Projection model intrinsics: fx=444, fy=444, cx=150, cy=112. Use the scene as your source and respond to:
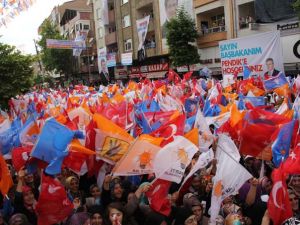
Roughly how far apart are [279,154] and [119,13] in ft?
106

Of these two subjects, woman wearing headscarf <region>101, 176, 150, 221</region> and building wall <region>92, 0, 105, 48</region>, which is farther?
building wall <region>92, 0, 105, 48</region>

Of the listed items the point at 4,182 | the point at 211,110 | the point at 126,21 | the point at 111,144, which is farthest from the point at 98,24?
the point at 4,182

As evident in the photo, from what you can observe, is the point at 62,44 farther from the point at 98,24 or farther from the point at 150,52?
the point at 98,24

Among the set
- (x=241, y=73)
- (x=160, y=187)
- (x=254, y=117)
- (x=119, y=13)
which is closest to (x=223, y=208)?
(x=160, y=187)

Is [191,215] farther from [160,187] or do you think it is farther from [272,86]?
[272,86]

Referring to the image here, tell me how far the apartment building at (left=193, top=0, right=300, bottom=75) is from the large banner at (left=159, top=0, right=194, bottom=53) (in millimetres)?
782

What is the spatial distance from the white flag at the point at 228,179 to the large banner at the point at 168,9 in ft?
71.2

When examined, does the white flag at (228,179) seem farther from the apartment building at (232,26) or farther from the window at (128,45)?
the window at (128,45)

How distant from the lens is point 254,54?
15289 millimetres

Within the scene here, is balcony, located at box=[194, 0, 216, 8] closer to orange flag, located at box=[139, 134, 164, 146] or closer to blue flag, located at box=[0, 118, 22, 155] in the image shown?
blue flag, located at box=[0, 118, 22, 155]

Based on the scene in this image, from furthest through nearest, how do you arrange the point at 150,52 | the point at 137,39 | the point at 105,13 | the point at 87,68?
the point at 87,68 < the point at 105,13 < the point at 137,39 < the point at 150,52

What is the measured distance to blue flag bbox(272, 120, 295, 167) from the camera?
6062 millimetres

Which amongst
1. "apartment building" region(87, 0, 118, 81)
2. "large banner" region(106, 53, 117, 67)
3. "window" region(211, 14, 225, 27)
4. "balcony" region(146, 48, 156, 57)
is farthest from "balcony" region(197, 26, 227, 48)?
"apartment building" region(87, 0, 118, 81)

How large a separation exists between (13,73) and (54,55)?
30.2 m
